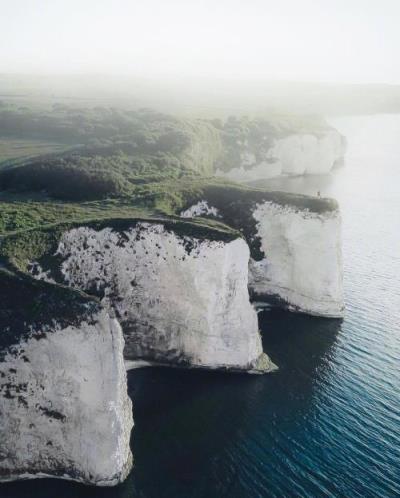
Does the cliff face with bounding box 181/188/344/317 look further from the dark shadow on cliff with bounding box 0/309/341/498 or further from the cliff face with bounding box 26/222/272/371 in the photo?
the cliff face with bounding box 26/222/272/371

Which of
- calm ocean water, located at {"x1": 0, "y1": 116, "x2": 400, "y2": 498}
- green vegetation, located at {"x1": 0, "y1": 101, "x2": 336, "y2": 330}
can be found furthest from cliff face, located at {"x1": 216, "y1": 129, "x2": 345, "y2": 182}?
calm ocean water, located at {"x1": 0, "y1": 116, "x2": 400, "y2": 498}

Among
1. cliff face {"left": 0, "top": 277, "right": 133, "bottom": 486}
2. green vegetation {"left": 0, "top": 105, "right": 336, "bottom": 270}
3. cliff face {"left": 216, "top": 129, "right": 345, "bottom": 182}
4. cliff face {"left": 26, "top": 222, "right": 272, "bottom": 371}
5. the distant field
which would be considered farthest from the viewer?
A: cliff face {"left": 216, "top": 129, "right": 345, "bottom": 182}

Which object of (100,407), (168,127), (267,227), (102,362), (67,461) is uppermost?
(168,127)

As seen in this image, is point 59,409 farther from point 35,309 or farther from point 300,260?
point 300,260

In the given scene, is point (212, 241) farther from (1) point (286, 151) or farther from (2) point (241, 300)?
(1) point (286, 151)

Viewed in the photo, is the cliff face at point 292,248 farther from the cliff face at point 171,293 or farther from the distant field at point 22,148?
the distant field at point 22,148

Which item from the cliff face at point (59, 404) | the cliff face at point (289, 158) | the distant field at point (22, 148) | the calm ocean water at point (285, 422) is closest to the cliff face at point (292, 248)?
the calm ocean water at point (285, 422)

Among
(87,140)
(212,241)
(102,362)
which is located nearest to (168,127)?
(87,140)
